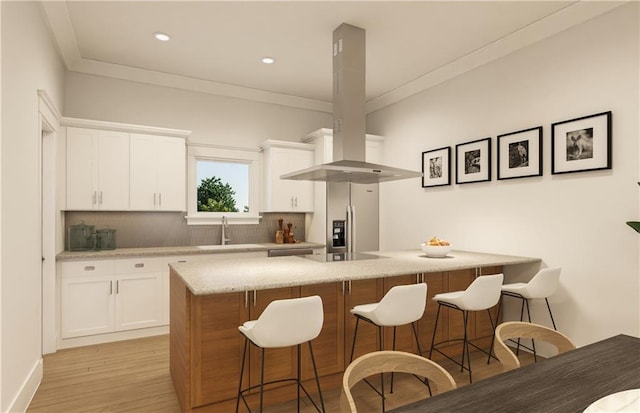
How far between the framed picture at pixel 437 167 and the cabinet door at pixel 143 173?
3307mm

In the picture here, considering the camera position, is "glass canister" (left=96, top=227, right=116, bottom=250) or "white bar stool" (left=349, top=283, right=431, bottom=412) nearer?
"white bar stool" (left=349, top=283, right=431, bottom=412)

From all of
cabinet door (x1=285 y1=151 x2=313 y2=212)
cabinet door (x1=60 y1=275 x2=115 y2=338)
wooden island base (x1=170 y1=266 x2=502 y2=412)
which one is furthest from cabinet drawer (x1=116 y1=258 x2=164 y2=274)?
cabinet door (x1=285 y1=151 x2=313 y2=212)

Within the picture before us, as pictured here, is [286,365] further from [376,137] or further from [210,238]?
[376,137]

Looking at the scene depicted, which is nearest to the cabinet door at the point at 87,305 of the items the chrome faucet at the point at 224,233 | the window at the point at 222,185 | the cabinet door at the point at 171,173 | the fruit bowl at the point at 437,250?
the cabinet door at the point at 171,173

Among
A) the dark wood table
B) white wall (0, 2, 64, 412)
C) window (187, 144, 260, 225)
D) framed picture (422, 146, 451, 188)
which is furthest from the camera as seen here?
window (187, 144, 260, 225)

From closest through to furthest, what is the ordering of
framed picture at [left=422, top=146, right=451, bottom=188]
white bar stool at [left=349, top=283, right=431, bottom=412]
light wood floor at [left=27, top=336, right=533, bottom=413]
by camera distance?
white bar stool at [left=349, top=283, right=431, bottom=412]
light wood floor at [left=27, top=336, right=533, bottom=413]
framed picture at [left=422, top=146, right=451, bottom=188]

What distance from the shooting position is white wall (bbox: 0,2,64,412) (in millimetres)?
2150

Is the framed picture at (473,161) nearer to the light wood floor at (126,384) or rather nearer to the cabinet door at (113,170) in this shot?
the light wood floor at (126,384)

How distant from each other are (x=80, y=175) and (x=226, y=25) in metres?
2.22

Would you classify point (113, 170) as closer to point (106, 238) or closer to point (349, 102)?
point (106, 238)

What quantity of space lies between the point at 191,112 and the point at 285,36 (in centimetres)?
187

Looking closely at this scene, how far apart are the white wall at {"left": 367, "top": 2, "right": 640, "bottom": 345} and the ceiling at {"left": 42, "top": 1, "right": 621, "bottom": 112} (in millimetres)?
228

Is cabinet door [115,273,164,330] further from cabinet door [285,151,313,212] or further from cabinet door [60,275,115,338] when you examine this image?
cabinet door [285,151,313,212]

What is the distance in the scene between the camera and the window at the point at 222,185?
4910mm
